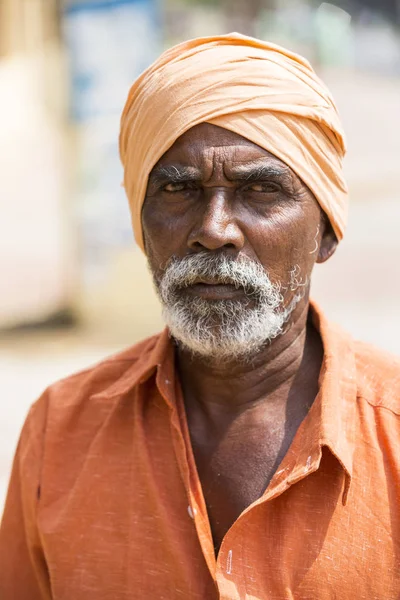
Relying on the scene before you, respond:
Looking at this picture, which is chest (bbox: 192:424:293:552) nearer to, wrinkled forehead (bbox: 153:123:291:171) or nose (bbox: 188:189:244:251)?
nose (bbox: 188:189:244:251)

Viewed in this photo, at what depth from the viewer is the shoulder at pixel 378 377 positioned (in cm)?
228

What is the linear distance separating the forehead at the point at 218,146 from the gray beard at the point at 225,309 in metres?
0.27

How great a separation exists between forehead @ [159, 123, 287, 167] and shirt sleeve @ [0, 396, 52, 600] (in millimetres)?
920

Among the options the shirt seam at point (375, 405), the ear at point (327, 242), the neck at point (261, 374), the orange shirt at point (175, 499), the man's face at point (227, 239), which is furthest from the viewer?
the ear at point (327, 242)

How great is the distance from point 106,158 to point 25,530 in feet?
Result: 18.1

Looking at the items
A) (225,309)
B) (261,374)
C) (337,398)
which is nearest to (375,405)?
(337,398)

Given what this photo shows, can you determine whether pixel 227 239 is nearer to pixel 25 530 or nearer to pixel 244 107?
pixel 244 107

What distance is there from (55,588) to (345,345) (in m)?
1.06

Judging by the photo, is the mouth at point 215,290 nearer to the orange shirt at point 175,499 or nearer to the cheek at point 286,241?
the cheek at point 286,241

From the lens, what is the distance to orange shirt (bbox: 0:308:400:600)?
6.95ft

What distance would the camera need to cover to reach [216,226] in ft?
7.55

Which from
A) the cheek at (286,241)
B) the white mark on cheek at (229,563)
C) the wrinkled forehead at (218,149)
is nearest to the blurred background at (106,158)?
the cheek at (286,241)

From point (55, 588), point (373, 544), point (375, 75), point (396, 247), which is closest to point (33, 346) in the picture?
point (396, 247)

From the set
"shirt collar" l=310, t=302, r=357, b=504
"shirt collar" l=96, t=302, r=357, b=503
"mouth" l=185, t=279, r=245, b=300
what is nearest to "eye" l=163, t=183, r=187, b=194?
"mouth" l=185, t=279, r=245, b=300
